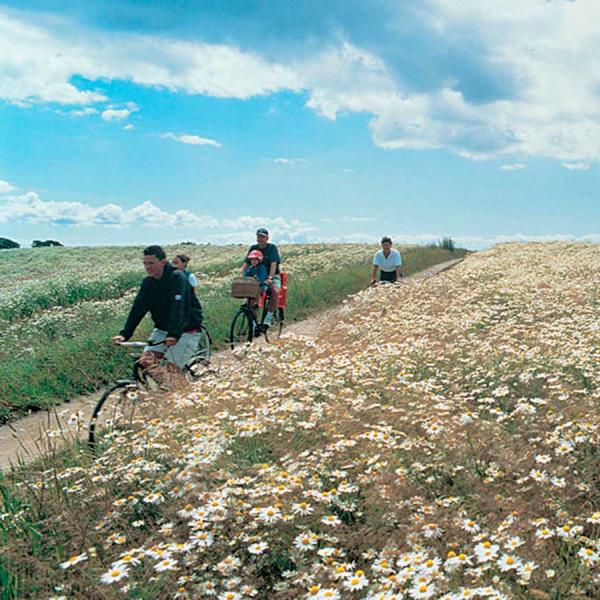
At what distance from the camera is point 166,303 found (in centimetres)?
756

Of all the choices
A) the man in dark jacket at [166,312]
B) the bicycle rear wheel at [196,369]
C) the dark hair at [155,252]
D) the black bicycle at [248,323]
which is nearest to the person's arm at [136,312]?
the man in dark jacket at [166,312]

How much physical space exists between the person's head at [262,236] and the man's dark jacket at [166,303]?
15.7 ft

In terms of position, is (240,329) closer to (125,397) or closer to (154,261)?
(154,261)

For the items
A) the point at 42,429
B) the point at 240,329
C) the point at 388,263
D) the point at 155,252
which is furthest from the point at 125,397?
the point at 388,263

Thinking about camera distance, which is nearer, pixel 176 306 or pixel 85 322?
pixel 176 306

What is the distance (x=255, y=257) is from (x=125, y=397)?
5.72 meters

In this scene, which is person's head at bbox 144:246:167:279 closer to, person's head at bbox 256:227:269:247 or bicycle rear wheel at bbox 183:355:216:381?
bicycle rear wheel at bbox 183:355:216:381

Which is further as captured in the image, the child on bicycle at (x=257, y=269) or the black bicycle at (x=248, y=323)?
the child on bicycle at (x=257, y=269)

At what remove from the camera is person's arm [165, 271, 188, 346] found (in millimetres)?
7148

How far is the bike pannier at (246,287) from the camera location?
11.5 metres

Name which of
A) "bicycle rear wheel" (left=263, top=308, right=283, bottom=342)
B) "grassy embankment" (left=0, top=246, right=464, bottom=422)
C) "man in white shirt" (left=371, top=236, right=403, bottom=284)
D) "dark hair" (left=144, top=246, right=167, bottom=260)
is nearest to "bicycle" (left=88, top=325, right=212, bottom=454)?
"dark hair" (left=144, top=246, right=167, bottom=260)

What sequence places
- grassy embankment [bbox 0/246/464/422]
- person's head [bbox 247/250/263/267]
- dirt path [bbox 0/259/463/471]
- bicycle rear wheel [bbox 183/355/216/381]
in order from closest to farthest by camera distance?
dirt path [bbox 0/259/463/471]
bicycle rear wheel [bbox 183/355/216/381]
grassy embankment [bbox 0/246/464/422]
person's head [bbox 247/250/263/267]

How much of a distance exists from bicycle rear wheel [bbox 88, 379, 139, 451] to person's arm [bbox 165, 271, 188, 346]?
0.68 metres

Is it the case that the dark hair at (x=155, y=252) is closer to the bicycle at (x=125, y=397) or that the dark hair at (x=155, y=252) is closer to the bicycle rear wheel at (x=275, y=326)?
the bicycle at (x=125, y=397)
